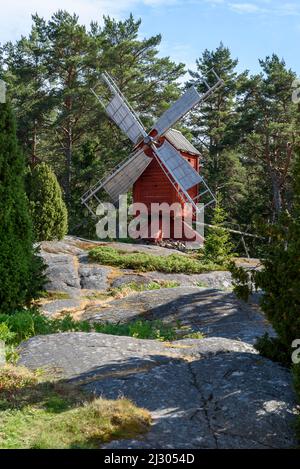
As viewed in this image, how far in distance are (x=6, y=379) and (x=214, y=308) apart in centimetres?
634

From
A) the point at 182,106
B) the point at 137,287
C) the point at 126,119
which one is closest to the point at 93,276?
the point at 137,287

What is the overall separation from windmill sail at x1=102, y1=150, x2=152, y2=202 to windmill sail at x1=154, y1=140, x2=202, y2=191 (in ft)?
3.95

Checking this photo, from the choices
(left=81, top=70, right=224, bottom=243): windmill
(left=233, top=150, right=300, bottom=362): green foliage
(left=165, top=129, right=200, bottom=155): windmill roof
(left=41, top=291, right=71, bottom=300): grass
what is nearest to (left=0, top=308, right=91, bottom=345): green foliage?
(left=233, top=150, right=300, bottom=362): green foliage

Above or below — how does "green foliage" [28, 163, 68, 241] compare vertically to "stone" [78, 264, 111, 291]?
above

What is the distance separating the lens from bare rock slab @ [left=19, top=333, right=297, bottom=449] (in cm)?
529

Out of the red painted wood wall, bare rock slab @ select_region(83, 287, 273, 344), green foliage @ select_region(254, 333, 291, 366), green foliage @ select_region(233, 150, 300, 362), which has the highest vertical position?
the red painted wood wall

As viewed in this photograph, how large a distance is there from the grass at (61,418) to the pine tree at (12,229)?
4.93 m

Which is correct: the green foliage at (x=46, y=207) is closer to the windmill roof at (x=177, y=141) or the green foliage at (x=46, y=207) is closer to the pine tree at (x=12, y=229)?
the windmill roof at (x=177, y=141)

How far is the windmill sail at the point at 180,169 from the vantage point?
2766 centimetres

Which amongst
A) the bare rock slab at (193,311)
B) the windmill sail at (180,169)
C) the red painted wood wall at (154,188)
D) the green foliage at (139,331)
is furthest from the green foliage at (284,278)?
the red painted wood wall at (154,188)

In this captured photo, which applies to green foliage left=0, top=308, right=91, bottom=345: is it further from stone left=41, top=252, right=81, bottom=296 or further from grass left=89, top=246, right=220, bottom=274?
grass left=89, top=246, right=220, bottom=274

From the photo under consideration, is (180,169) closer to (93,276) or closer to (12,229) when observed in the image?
(93,276)

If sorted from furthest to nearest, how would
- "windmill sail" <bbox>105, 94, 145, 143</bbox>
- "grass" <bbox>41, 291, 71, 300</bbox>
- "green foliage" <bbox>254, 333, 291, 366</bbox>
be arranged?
"windmill sail" <bbox>105, 94, 145, 143</bbox> < "grass" <bbox>41, 291, 71, 300</bbox> < "green foliage" <bbox>254, 333, 291, 366</bbox>

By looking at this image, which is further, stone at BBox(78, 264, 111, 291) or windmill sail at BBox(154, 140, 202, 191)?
windmill sail at BBox(154, 140, 202, 191)
